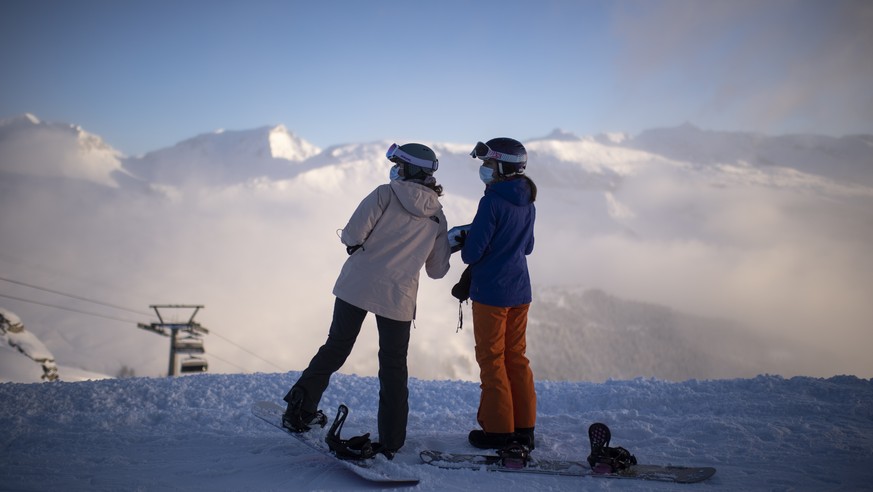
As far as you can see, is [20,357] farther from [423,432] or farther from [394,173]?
[394,173]

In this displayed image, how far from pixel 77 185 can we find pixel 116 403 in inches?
5314

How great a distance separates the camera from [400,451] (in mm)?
4008

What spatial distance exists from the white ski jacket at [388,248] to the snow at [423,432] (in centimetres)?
114

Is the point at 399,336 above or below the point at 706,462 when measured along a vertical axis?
above

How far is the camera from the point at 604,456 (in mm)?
3648

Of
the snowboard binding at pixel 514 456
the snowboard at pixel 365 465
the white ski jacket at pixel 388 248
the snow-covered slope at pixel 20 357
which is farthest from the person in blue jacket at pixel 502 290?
the snow-covered slope at pixel 20 357

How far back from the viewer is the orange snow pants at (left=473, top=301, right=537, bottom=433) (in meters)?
4.13

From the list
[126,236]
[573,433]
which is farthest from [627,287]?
[573,433]

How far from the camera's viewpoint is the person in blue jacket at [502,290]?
4.13 meters

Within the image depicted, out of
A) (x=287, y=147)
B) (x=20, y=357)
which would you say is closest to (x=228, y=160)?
(x=287, y=147)

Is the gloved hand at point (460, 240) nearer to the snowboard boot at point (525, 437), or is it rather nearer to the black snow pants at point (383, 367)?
the black snow pants at point (383, 367)

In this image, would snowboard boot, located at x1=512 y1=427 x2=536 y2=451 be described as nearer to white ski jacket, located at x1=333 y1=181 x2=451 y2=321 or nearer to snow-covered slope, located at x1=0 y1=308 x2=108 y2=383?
white ski jacket, located at x1=333 y1=181 x2=451 y2=321

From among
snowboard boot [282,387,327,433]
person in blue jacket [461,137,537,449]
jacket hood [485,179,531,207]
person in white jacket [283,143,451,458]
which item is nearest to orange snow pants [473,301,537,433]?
person in blue jacket [461,137,537,449]

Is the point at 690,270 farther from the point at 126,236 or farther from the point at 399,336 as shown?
the point at 399,336
